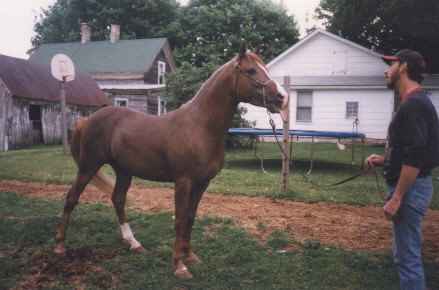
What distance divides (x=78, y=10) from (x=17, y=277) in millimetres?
43426

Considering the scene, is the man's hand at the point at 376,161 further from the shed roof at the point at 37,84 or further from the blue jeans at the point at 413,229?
the shed roof at the point at 37,84

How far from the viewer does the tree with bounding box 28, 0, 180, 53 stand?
37.8 meters

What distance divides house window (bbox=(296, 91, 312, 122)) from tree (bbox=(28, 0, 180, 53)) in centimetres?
2075

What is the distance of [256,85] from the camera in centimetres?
339

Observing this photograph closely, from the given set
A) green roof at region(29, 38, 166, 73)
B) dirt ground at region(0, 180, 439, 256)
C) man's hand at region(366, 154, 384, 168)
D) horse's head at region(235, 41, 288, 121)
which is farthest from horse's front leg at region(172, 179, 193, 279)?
green roof at region(29, 38, 166, 73)

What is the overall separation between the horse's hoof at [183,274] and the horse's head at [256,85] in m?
1.83

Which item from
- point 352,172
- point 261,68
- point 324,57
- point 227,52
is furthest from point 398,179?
point 227,52

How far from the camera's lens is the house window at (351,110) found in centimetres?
1898

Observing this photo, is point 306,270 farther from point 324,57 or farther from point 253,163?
point 324,57

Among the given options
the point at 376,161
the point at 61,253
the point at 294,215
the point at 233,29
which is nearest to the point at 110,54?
the point at 233,29

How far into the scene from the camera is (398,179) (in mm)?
2535

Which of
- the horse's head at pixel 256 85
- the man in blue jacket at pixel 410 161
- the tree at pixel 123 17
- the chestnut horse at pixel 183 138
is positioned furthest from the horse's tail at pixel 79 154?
the tree at pixel 123 17

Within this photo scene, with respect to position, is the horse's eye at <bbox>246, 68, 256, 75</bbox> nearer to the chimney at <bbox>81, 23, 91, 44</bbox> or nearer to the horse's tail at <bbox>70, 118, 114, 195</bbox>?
the horse's tail at <bbox>70, 118, 114, 195</bbox>

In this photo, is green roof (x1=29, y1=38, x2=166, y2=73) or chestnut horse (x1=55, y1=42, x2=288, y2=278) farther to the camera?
green roof (x1=29, y1=38, x2=166, y2=73)
